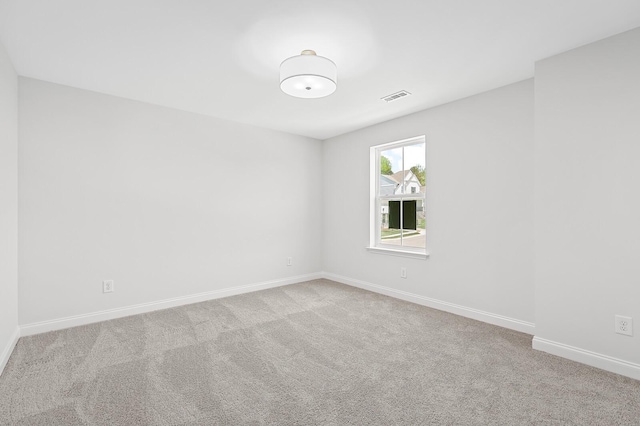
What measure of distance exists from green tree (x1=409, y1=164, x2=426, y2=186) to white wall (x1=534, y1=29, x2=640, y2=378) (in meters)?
1.49

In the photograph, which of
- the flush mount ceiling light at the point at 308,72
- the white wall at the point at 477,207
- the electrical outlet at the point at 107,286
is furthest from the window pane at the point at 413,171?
the electrical outlet at the point at 107,286

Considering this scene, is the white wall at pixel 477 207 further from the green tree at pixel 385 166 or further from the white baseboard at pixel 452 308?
the green tree at pixel 385 166

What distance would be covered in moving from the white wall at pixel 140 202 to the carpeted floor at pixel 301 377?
1.76 feet

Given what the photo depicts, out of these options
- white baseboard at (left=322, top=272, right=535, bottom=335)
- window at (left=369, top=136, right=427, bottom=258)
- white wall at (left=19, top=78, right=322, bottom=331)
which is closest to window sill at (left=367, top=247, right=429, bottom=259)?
window at (left=369, top=136, right=427, bottom=258)

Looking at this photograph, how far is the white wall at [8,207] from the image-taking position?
2.36 m

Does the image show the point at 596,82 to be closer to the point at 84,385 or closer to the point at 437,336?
the point at 437,336

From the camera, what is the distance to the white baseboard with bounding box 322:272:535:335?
120 inches

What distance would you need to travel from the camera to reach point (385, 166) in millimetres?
4605

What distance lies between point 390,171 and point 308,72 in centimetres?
252

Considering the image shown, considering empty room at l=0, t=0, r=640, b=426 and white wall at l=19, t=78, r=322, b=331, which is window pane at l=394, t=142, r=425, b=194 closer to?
empty room at l=0, t=0, r=640, b=426

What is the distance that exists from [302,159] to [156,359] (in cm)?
361

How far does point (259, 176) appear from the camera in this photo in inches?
184

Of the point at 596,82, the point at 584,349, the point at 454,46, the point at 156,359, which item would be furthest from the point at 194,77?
the point at 584,349

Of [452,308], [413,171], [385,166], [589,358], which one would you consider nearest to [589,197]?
[589,358]
